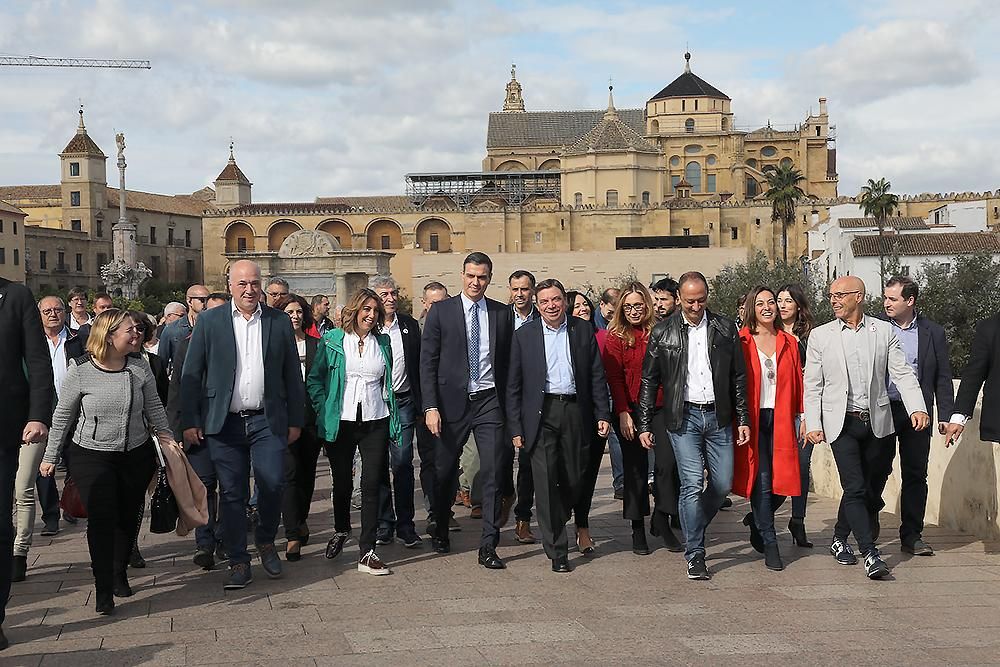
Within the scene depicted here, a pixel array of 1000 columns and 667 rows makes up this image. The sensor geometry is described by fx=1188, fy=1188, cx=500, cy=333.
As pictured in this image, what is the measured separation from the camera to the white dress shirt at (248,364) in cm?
712

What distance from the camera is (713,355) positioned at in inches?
293

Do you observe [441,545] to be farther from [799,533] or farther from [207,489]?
[799,533]

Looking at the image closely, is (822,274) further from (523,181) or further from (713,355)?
(713,355)

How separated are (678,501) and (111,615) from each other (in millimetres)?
3700

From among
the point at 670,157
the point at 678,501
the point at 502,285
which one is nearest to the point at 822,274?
the point at 502,285

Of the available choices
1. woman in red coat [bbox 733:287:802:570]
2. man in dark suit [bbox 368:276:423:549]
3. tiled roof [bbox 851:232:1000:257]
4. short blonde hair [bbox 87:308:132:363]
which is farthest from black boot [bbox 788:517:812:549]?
tiled roof [bbox 851:232:1000:257]

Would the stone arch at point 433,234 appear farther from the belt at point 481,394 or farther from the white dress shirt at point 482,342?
the belt at point 481,394

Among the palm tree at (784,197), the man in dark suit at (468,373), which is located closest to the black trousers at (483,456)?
the man in dark suit at (468,373)

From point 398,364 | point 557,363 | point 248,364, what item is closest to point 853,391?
point 557,363

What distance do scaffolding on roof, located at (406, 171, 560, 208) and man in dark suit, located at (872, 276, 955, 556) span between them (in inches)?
3217

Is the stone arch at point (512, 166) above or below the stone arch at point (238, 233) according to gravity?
above

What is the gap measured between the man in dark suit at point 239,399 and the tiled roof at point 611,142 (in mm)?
77771

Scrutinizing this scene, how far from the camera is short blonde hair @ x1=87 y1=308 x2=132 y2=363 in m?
6.51

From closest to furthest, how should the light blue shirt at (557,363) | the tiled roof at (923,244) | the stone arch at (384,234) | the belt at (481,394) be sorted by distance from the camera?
the light blue shirt at (557,363) < the belt at (481,394) < the tiled roof at (923,244) < the stone arch at (384,234)
